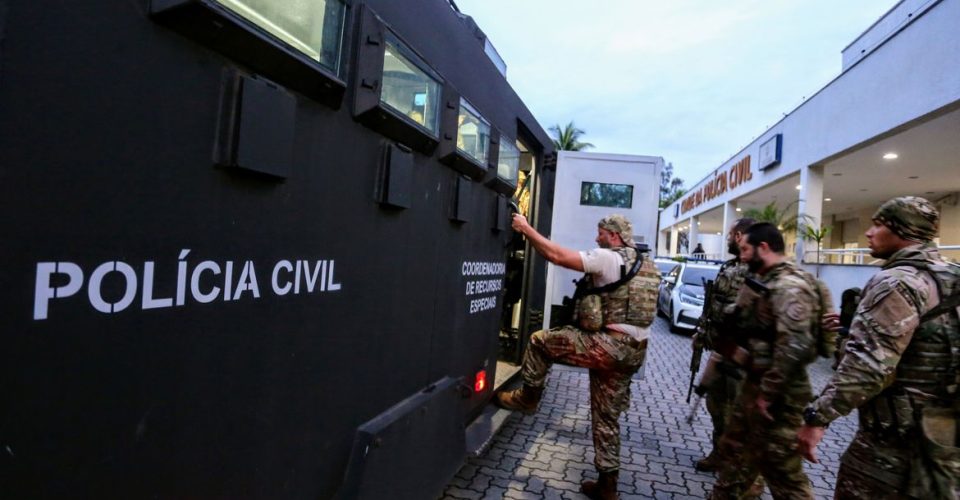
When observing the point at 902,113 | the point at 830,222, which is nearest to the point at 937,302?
the point at 902,113

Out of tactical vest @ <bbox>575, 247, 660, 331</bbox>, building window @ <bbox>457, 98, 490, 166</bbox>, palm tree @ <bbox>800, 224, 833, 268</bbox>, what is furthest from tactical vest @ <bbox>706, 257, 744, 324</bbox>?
palm tree @ <bbox>800, 224, 833, 268</bbox>

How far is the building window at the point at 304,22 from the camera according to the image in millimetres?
1240

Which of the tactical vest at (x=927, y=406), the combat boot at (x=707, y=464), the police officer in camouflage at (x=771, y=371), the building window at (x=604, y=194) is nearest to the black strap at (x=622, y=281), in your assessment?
the police officer in camouflage at (x=771, y=371)

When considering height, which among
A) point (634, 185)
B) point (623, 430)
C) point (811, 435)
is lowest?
point (623, 430)

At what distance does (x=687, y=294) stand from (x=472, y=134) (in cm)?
887

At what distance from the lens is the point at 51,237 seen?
0.88 metres

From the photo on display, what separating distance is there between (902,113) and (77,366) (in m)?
10.8

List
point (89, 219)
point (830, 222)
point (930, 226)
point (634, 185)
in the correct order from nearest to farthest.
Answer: point (89, 219) < point (930, 226) < point (634, 185) < point (830, 222)

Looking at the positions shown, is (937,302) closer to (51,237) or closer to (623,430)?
(51,237)

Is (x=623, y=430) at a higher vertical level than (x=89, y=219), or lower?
lower

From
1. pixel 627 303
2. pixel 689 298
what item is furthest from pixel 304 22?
pixel 689 298

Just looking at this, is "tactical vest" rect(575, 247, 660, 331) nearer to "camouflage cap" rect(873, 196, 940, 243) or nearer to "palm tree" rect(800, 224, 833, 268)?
"camouflage cap" rect(873, 196, 940, 243)

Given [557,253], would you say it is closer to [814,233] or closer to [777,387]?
[777,387]

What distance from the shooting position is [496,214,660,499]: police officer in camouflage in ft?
10.5
